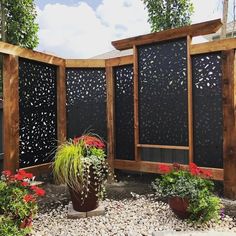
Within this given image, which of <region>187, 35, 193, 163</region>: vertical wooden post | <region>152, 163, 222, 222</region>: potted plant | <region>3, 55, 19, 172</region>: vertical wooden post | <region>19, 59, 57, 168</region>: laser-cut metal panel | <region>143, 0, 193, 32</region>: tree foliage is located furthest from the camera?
<region>143, 0, 193, 32</region>: tree foliage

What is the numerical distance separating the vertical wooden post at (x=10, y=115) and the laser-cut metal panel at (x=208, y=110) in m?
2.27

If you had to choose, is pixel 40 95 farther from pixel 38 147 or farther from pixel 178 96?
pixel 178 96

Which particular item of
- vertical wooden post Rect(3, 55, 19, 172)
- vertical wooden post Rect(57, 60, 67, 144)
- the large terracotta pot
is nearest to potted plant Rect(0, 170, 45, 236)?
the large terracotta pot

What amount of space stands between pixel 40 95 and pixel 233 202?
2.84m

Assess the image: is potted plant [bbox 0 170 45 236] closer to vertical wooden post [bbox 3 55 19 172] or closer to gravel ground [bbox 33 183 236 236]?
gravel ground [bbox 33 183 236 236]

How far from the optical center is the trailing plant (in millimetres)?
2818

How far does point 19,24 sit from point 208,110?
521 cm

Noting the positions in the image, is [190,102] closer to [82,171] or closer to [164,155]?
[164,155]

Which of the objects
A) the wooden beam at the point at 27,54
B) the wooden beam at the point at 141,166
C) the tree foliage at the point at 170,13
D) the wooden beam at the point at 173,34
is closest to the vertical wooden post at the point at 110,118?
the wooden beam at the point at 141,166

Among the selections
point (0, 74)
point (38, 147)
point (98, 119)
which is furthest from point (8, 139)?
point (0, 74)

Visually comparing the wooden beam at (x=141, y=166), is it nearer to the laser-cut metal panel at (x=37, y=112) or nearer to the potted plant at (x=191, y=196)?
the potted plant at (x=191, y=196)

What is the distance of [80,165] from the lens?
2826 mm

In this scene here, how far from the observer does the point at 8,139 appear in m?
3.52

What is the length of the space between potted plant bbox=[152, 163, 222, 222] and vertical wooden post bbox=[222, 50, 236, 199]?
28.4 inches
